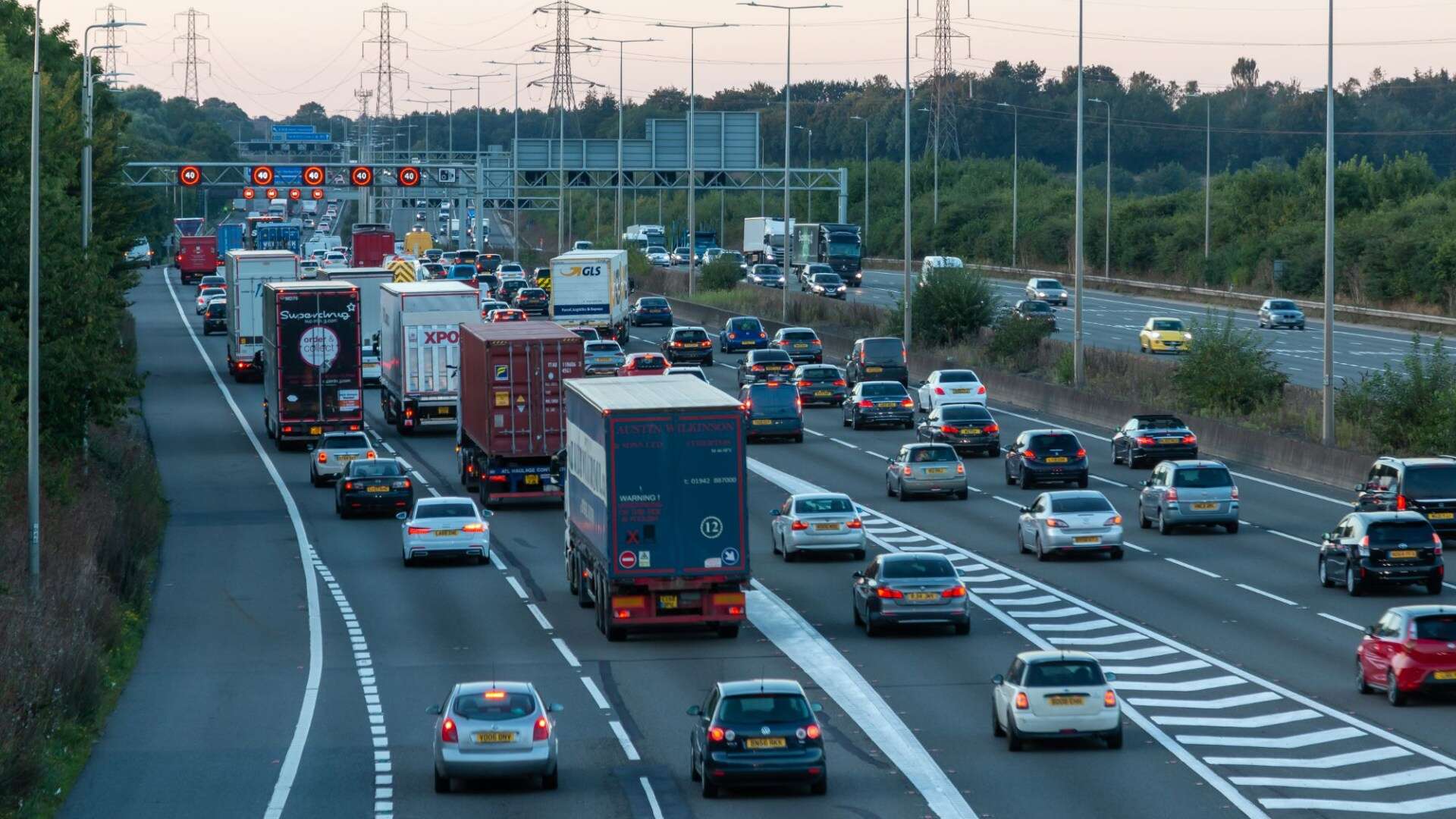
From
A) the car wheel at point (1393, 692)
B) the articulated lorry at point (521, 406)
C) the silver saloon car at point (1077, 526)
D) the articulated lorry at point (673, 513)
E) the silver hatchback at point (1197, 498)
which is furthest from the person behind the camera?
the articulated lorry at point (521, 406)

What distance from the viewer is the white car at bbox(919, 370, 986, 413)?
64750mm

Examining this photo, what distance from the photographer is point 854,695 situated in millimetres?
28156

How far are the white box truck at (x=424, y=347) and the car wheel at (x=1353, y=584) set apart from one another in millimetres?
29046

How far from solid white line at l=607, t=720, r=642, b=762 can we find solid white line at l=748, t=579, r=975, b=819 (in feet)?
9.71

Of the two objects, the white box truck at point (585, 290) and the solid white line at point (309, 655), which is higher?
the white box truck at point (585, 290)

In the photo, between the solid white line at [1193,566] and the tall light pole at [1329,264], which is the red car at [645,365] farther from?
the solid white line at [1193,566]

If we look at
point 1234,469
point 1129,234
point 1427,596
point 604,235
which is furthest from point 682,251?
point 1427,596

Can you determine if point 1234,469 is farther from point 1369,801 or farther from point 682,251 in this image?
point 682,251

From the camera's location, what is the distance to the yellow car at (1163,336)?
79.3 m

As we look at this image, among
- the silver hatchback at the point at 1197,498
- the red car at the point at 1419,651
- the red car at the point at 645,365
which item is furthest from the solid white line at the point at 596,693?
the red car at the point at 645,365

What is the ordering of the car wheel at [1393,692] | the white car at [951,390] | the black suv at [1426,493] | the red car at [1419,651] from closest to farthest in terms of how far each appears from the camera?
1. the red car at [1419,651]
2. the car wheel at [1393,692]
3. the black suv at [1426,493]
4. the white car at [951,390]

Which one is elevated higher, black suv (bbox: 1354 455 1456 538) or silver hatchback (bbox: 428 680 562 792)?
black suv (bbox: 1354 455 1456 538)

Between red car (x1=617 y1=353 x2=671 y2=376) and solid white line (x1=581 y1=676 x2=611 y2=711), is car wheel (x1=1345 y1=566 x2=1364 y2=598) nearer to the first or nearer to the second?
solid white line (x1=581 y1=676 x2=611 y2=711)

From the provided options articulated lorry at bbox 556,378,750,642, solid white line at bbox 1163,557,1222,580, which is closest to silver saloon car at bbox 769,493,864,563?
solid white line at bbox 1163,557,1222,580
